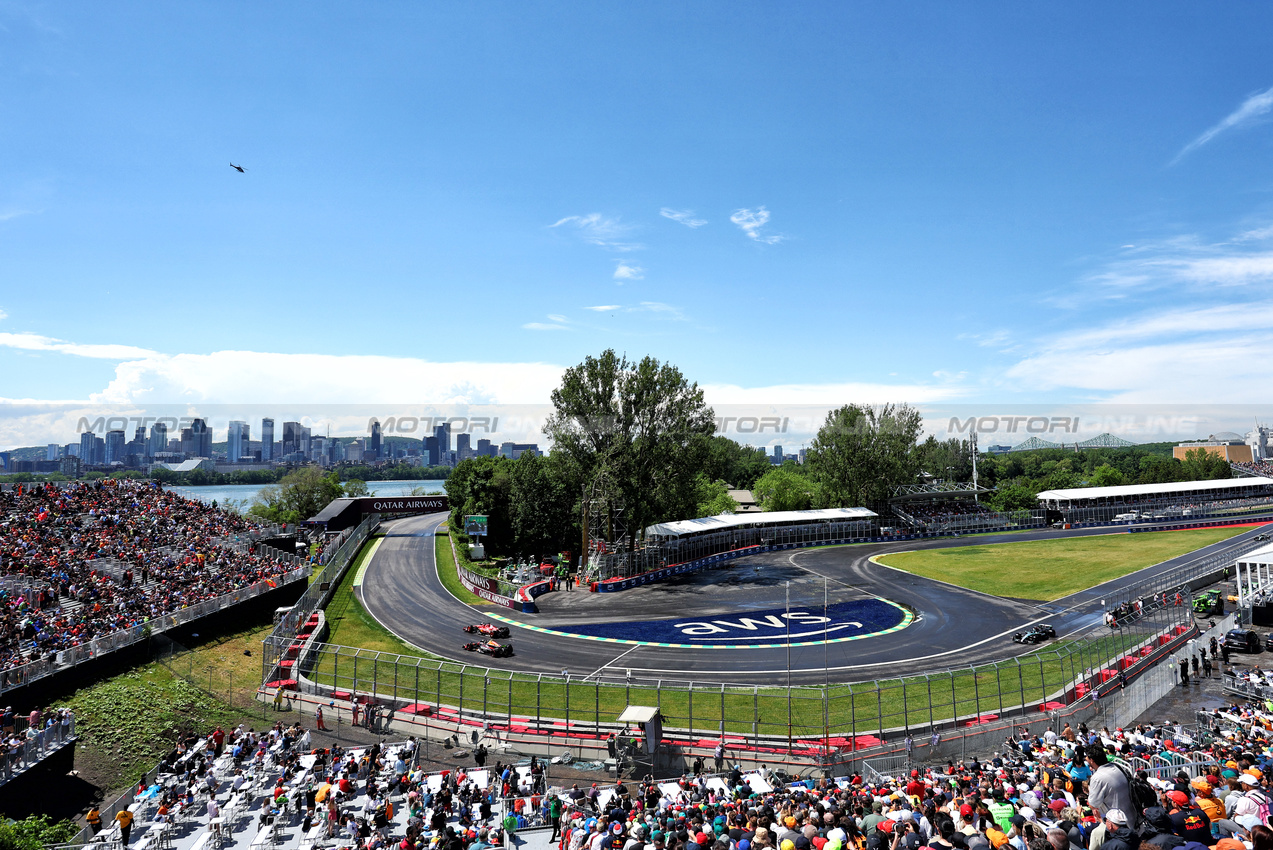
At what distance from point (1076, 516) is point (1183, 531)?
13.7 metres

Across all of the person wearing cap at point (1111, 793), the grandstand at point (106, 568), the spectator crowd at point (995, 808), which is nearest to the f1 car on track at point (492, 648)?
the grandstand at point (106, 568)

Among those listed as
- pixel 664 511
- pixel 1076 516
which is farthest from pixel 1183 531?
pixel 664 511

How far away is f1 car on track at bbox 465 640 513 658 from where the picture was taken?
37.8 meters

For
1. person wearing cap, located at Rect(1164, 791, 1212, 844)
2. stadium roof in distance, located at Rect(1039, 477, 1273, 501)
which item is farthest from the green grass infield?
person wearing cap, located at Rect(1164, 791, 1212, 844)

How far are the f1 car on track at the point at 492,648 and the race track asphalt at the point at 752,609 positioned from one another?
1.87ft

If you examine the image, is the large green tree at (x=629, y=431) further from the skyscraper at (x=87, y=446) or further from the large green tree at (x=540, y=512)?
the skyscraper at (x=87, y=446)

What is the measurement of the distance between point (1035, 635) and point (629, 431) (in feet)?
132

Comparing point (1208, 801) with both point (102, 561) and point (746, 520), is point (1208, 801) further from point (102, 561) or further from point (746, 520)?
point (746, 520)

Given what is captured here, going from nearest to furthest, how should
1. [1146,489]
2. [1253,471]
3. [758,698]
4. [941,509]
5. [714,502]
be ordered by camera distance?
1. [758,698]
2. [1146,489]
3. [941,509]
4. [714,502]
5. [1253,471]

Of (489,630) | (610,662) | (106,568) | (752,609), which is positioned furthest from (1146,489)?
(106,568)

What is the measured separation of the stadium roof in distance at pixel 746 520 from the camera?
72.2 meters

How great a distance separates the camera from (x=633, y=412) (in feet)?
226

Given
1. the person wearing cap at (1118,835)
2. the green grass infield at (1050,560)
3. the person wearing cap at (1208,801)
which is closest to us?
the person wearing cap at (1118,835)

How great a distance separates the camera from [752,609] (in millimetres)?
48906
